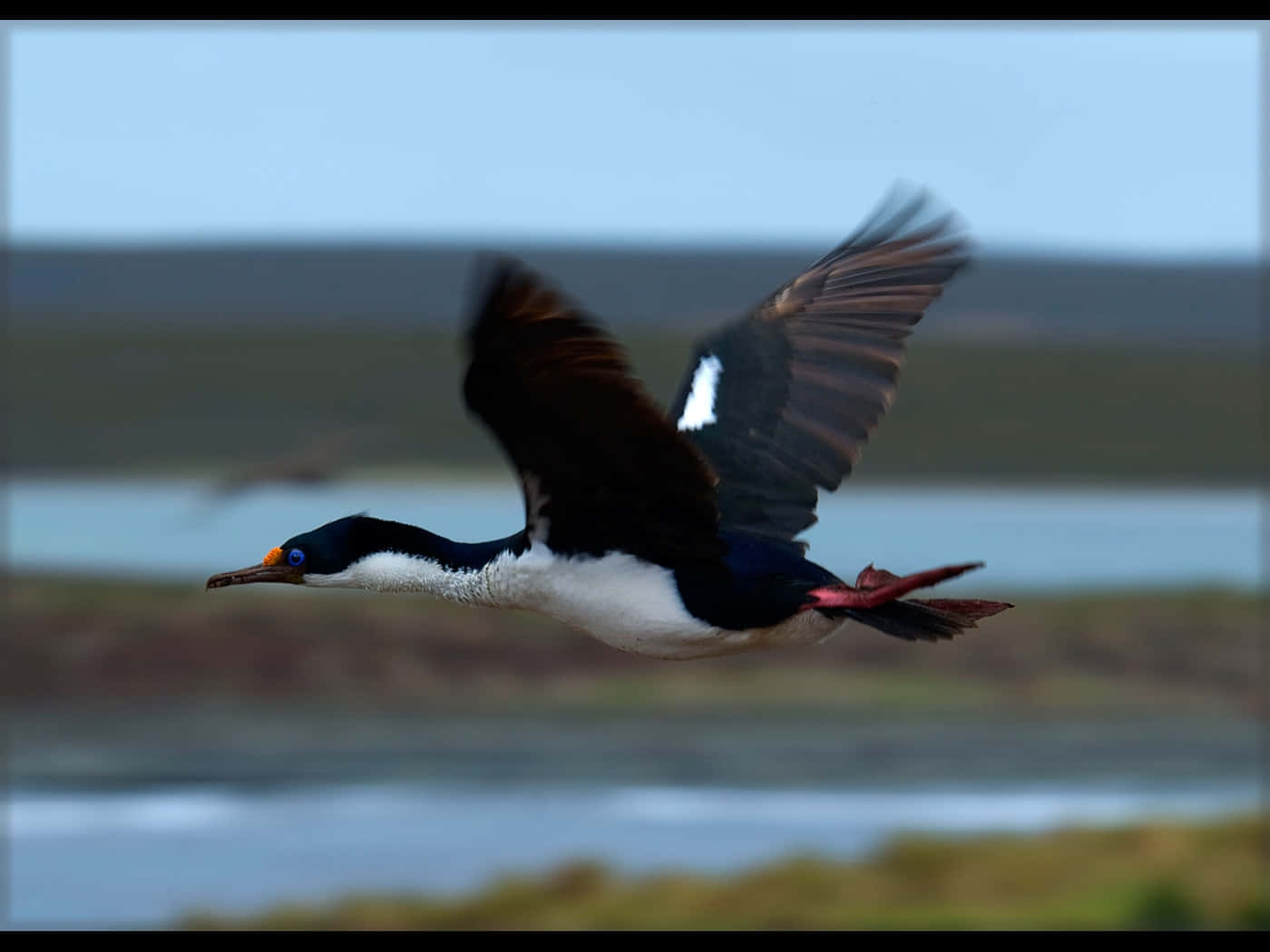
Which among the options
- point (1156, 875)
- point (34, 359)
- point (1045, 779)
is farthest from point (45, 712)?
point (1156, 875)

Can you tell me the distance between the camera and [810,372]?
11.3 feet

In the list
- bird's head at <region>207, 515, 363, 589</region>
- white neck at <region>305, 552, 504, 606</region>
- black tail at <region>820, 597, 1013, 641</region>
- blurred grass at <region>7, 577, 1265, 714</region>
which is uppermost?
blurred grass at <region>7, 577, 1265, 714</region>

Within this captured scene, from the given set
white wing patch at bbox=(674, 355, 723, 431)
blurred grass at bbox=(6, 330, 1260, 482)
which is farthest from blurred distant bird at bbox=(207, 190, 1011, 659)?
blurred grass at bbox=(6, 330, 1260, 482)

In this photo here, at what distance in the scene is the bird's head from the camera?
254 cm

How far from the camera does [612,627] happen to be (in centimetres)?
252

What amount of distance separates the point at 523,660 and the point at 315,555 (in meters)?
33.7

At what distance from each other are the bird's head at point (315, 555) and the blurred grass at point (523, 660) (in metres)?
30.7

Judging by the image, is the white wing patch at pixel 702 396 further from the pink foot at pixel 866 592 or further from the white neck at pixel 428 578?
the white neck at pixel 428 578

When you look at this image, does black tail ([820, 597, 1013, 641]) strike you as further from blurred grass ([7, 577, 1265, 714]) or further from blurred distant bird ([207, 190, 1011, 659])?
blurred grass ([7, 577, 1265, 714])

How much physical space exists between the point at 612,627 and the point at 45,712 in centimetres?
3870

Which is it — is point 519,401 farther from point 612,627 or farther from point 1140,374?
point 1140,374

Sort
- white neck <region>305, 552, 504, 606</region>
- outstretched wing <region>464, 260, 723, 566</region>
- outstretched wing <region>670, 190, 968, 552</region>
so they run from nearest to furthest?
outstretched wing <region>464, 260, 723, 566</region> < white neck <region>305, 552, 504, 606</region> < outstretched wing <region>670, 190, 968, 552</region>

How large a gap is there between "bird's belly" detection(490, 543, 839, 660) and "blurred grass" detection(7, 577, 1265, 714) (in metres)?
30.7

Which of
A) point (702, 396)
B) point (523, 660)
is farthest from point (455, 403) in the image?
point (702, 396)
